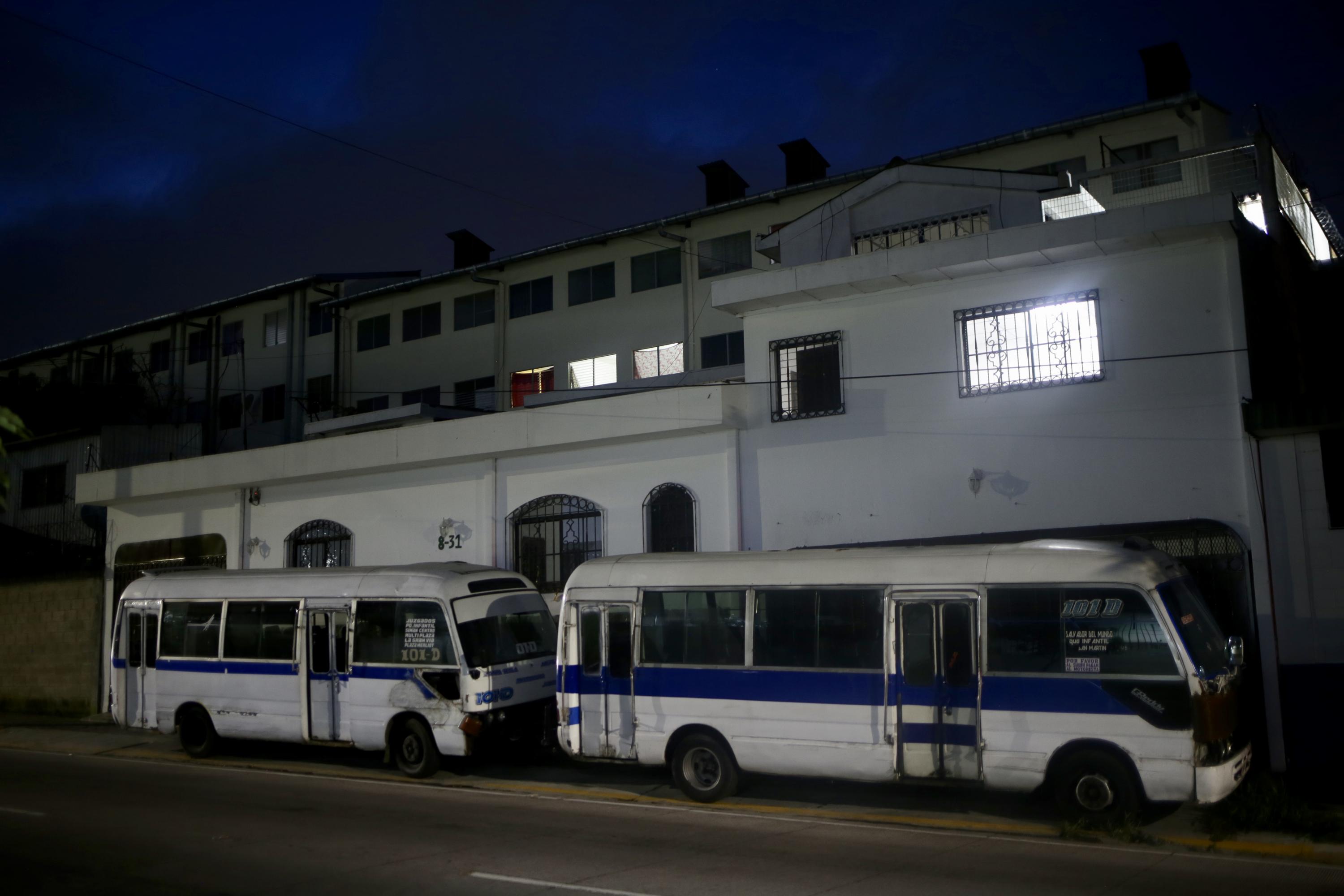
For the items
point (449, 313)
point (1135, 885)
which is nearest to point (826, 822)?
point (1135, 885)

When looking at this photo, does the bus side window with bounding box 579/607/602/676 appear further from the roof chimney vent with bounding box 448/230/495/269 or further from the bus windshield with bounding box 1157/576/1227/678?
the roof chimney vent with bounding box 448/230/495/269

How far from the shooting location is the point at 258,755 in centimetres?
1650

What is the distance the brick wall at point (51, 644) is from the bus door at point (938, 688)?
19.9 m

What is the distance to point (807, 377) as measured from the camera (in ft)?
55.5

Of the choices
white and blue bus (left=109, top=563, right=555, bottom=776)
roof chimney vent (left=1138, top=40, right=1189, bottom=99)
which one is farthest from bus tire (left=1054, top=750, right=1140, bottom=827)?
roof chimney vent (left=1138, top=40, right=1189, bottom=99)

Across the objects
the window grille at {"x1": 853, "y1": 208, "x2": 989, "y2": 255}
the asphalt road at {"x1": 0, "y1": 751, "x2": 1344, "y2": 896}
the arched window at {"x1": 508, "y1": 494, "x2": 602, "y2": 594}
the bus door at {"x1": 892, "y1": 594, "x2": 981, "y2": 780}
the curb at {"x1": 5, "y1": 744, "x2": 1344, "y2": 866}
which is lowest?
the curb at {"x1": 5, "y1": 744, "x2": 1344, "y2": 866}

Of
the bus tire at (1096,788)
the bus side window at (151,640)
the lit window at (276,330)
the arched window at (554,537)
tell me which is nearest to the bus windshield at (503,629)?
the arched window at (554,537)

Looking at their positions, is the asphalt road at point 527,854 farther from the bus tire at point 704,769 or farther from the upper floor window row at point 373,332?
the upper floor window row at point 373,332

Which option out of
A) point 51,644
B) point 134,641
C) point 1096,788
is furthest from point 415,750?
point 51,644

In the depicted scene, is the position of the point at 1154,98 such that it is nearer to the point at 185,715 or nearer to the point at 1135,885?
the point at 1135,885

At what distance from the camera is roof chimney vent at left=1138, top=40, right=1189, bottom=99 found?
80.2ft

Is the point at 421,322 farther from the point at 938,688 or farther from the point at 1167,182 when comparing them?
the point at 938,688

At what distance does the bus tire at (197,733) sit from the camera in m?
16.2

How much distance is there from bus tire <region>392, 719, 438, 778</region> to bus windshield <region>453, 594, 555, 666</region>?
120 cm
